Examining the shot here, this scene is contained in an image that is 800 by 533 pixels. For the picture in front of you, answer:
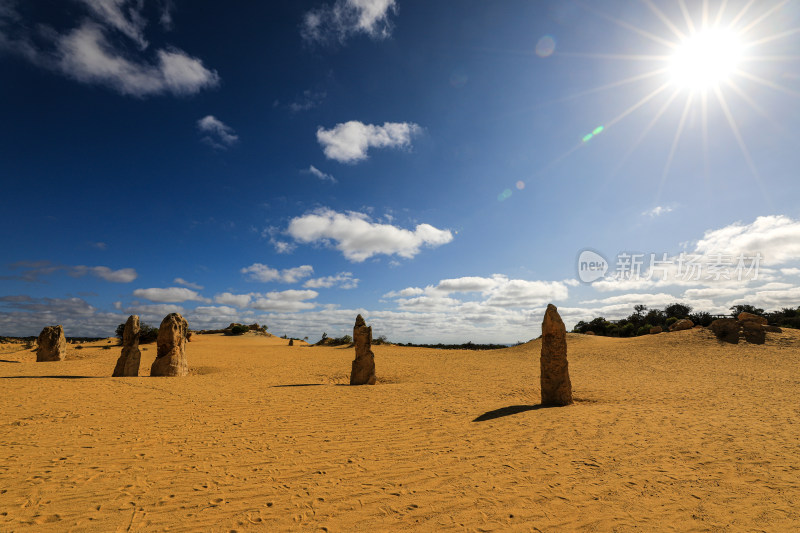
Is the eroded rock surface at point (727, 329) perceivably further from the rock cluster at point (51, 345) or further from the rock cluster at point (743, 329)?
the rock cluster at point (51, 345)

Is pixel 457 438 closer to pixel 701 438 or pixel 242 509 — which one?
pixel 242 509

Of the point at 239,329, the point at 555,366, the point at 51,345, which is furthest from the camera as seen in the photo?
the point at 239,329

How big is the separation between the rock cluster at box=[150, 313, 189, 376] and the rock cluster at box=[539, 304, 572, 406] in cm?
1646

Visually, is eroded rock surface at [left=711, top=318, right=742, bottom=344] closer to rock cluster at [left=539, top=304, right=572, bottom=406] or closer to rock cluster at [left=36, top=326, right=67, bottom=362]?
rock cluster at [left=539, top=304, right=572, bottom=406]

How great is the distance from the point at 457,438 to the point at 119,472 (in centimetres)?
638

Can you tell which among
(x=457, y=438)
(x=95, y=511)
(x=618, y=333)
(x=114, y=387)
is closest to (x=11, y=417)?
(x=114, y=387)

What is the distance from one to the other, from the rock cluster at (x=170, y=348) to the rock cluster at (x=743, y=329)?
36.2m

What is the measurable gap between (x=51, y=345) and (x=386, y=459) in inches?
1090

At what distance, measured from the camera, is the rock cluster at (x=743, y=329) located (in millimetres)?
25172

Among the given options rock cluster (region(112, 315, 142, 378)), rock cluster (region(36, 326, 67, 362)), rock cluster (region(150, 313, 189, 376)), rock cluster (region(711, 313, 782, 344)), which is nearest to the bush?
rock cluster (region(36, 326, 67, 362))

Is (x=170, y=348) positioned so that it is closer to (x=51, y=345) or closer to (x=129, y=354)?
(x=129, y=354)

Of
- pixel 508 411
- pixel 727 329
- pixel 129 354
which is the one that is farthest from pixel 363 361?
pixel 727 329

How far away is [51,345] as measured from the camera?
22.5 meters

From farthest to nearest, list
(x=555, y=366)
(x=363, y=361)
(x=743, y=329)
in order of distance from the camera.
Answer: (x=743, y=329) < (x=363, y=361) < (x=555, y=366)
